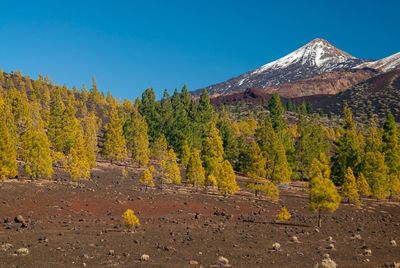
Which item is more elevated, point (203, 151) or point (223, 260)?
point (203, 151)

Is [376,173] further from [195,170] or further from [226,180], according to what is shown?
[195,170]

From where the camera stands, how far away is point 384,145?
9069 cm

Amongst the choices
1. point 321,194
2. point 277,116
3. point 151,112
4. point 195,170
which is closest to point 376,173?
point 195,170

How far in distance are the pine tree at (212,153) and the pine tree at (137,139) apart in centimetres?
1960

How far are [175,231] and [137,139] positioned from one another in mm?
60693

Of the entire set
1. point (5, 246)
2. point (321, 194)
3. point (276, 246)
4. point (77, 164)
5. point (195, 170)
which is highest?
point (77, 164)

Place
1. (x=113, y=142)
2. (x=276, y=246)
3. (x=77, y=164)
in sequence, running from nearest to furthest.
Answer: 1. (x=276, y=246)
2. (x=77, y=164)
3. (x=113, y=142)

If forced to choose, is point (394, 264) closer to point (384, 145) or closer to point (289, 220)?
point (289, 220)

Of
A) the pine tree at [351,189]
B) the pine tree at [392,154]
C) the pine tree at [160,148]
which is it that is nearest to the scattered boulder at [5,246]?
the pine tree at [351,189]

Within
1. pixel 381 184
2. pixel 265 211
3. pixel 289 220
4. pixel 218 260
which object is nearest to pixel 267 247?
pixel 218 260

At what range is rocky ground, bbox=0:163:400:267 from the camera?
101 feet

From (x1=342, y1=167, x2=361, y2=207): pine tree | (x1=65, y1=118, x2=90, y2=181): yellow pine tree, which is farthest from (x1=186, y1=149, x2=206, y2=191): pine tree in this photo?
(x1=342, y1=167, x2=361, y2=207): pine tree

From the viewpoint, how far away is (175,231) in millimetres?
44031

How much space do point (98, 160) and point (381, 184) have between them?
5949 centimetres
